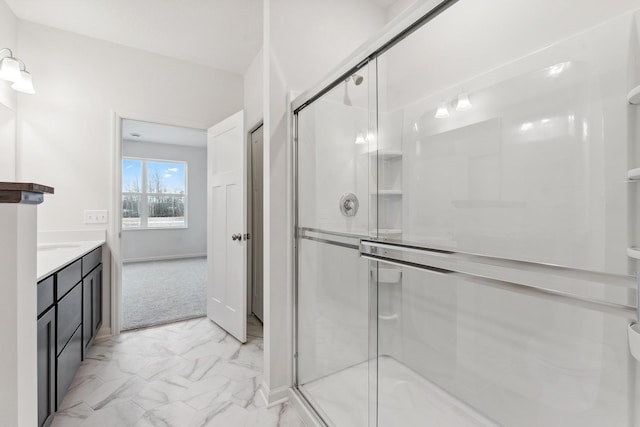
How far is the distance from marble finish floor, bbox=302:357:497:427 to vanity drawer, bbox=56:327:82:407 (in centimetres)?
142

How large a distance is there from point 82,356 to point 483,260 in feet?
8.44

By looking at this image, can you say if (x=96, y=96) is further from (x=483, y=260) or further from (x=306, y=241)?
(x=483, y=260)

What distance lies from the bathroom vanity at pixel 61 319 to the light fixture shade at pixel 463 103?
6.21 ft

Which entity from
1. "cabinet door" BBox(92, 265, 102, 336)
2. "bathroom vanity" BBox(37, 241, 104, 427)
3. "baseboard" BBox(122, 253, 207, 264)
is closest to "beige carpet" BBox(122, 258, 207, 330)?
"baseboard" BBox(122, 253, 207, 264)

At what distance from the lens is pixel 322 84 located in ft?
4.99

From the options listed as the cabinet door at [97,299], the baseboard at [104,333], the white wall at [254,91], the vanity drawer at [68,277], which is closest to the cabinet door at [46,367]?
the vanity drawer at [68,277]

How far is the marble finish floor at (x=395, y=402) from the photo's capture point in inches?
50.6

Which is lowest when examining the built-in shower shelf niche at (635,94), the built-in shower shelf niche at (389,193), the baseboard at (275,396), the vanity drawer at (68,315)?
the baseboard at (275,396)

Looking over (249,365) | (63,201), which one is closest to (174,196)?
(63,201)

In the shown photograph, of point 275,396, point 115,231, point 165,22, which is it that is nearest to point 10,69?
point 165,22

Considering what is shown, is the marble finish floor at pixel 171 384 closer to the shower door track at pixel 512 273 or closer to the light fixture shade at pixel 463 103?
the shower door track at pixel 512 273

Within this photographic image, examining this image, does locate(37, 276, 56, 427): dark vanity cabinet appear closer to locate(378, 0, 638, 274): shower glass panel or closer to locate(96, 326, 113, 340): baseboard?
locate(96, 326, 113, 340): baseboard

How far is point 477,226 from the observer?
102 centimetres

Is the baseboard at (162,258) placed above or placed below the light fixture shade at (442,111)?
below
